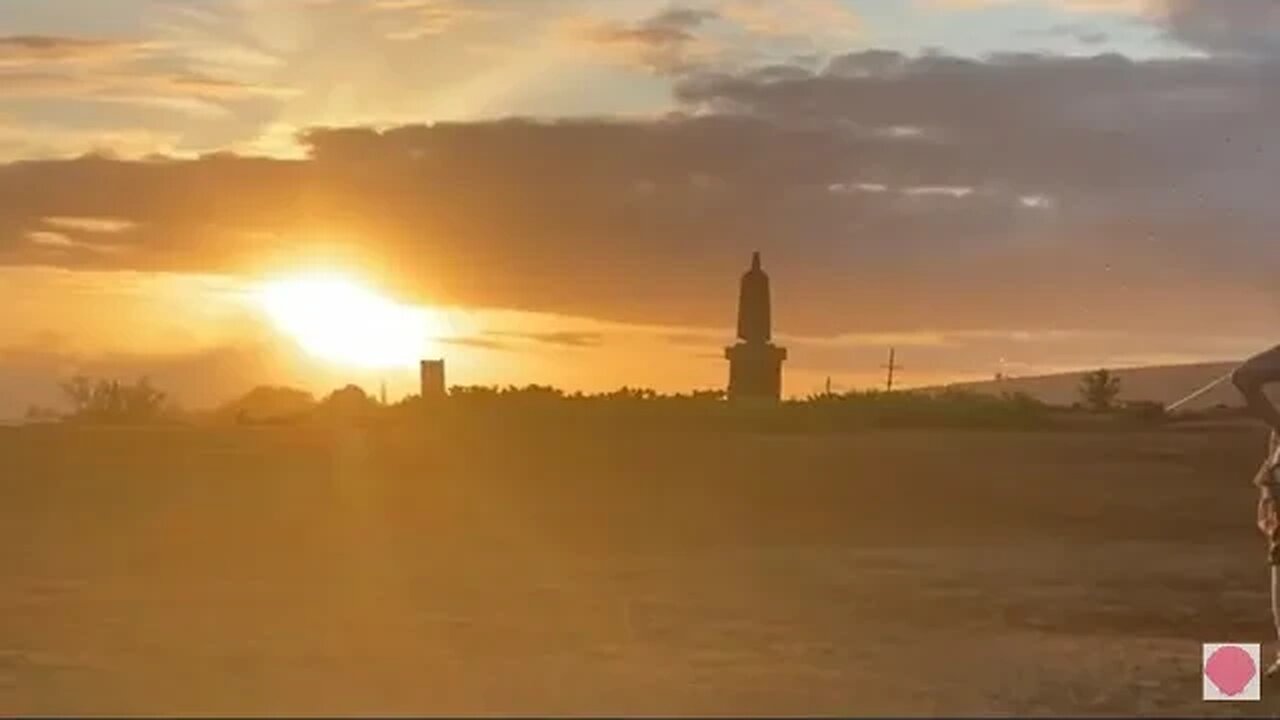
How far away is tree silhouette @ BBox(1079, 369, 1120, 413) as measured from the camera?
4828cm

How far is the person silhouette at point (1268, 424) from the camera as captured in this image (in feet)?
48.8

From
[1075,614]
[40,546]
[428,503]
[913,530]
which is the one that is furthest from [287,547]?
[1075,614]

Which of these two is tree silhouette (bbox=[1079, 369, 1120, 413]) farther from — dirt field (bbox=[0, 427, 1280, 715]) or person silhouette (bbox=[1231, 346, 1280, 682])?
person silhouette (bbox=[1231, 346, 1280, 682])

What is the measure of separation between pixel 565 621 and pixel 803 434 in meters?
21.9

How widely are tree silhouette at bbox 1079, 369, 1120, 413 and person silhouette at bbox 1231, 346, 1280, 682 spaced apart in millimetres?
32277

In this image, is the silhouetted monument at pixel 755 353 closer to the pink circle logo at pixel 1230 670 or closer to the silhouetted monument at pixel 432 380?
the silhouetted monument at pixel 432 380

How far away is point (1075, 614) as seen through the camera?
65.6 ft

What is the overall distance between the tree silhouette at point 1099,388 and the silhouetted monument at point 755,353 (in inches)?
335

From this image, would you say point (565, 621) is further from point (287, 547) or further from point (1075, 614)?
point (287, 547)

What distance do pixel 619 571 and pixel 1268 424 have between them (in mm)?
10624
